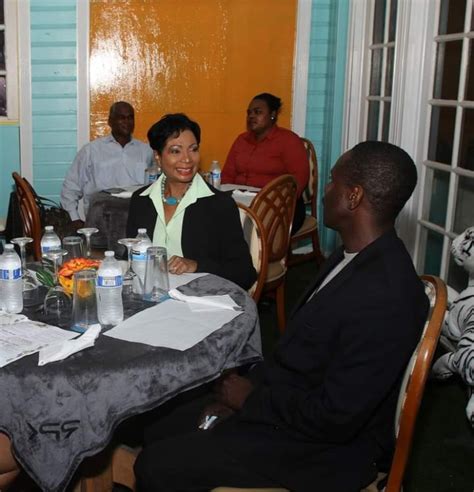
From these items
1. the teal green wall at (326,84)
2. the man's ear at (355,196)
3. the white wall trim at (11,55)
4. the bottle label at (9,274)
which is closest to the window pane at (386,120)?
the teal green wall at (326,84)

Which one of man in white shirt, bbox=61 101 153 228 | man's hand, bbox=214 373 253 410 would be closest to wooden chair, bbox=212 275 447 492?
man's hand, bbox=214 373 253 410

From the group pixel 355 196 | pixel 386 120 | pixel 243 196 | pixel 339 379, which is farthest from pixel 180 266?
pixel 386 120

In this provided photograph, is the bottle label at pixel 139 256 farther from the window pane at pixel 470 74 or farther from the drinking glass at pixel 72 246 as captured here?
the window pane at pixel 470 74

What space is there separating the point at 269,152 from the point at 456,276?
1770mm

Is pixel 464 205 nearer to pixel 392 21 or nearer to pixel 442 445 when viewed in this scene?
pixel 442 445

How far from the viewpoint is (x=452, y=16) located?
368 cm

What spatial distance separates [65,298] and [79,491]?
0.60 meters

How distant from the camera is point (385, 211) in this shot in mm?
1691

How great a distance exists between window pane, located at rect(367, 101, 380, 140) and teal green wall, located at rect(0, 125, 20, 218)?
9.04 ft

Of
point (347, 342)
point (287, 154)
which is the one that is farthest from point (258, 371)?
point (287, 154)

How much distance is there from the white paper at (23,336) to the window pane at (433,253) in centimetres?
264

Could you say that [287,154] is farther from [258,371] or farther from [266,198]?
[258,371]

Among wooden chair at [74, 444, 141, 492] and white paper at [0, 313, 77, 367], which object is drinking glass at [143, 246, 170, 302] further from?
wooden chair at [74, 444, 141, 492]

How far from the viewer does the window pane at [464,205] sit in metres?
3.52
